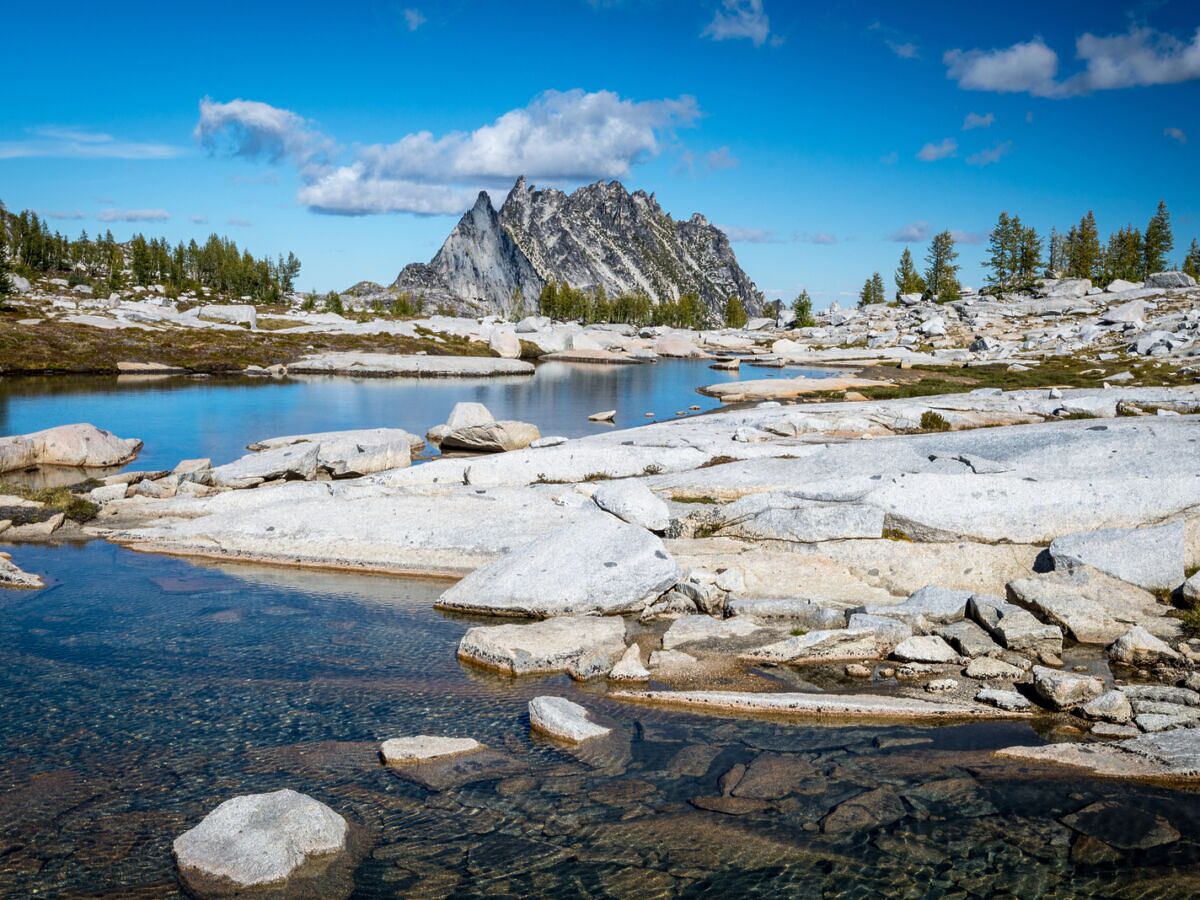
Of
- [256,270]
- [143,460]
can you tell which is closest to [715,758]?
[143,460]

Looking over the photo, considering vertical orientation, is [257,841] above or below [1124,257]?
below

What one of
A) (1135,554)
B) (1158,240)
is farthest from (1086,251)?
(1135,554)

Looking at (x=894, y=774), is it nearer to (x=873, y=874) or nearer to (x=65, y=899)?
(x=873, y=874)

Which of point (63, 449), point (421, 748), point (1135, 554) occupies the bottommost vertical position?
point (421, 748)

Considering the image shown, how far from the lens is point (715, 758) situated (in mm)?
14367

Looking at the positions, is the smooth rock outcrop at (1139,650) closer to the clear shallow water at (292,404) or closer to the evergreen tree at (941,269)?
the clear shallow water at (292,404)

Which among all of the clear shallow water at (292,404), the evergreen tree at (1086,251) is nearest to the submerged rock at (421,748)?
the clear shallow water at (292,404)

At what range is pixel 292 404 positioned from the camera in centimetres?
6581

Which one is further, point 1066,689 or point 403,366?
point 403,366

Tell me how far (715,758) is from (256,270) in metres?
203

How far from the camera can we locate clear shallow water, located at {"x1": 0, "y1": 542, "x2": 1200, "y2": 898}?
11.2 metres

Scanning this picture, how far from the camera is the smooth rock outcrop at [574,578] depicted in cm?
2112

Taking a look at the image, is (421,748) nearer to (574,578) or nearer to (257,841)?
(257,841)

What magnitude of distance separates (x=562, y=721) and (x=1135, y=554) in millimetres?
15605
